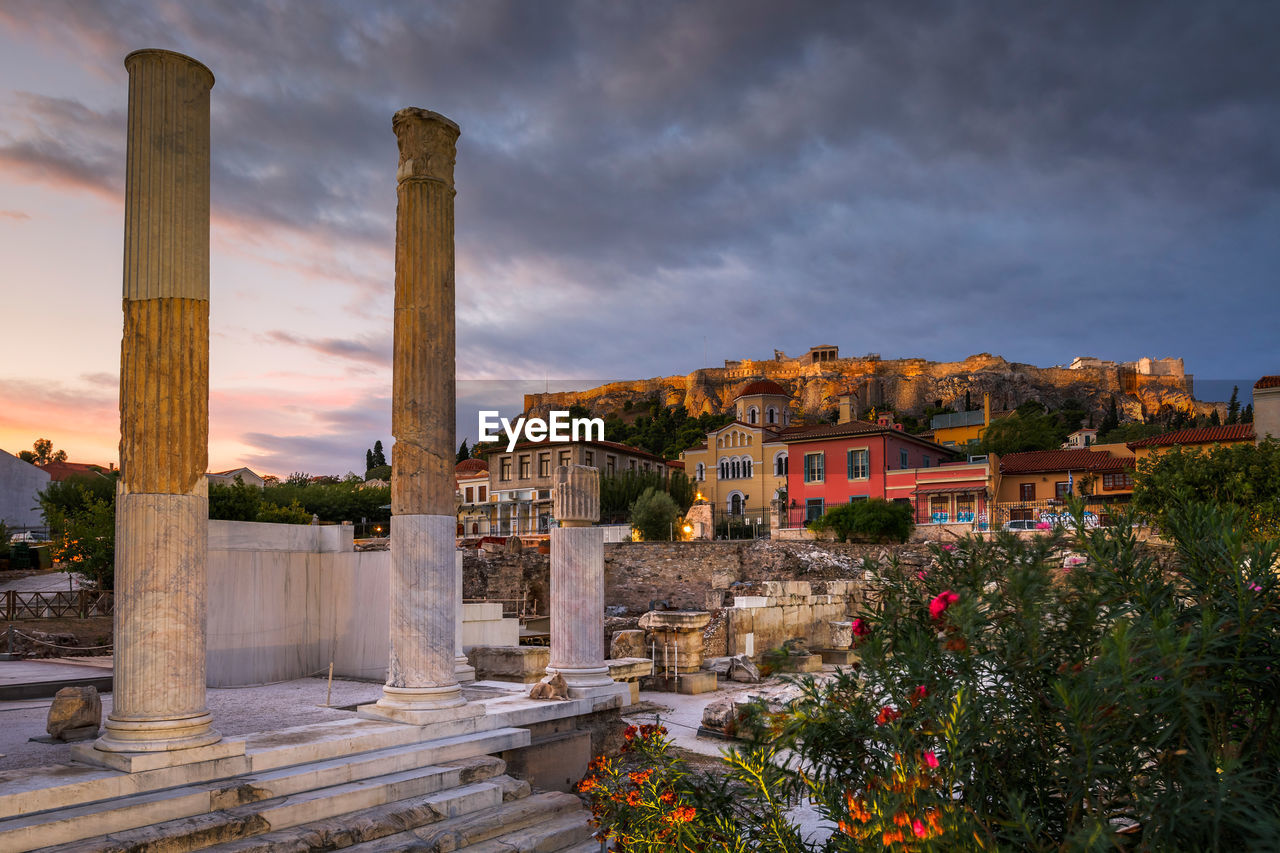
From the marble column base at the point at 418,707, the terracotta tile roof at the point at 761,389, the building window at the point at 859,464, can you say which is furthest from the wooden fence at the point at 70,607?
the terracotta tile roof at the point at 761,389

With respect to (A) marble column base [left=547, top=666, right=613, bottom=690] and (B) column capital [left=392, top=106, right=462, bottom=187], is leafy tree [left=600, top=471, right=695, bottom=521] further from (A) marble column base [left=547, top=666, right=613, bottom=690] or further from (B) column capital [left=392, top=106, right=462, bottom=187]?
(B) column capital [left=392, top=106, right=462, bottom=187]

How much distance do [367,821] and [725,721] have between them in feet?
22.4

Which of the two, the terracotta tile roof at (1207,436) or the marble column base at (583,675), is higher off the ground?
the terracotta tile roof at (1207,436)

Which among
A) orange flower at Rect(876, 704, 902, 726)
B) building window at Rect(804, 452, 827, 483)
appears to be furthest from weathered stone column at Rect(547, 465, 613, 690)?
building window at Rect(804, 452, 827, 483)

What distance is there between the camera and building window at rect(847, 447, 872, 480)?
44.5 meters

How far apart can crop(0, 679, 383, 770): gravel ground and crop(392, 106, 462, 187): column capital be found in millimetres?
5175

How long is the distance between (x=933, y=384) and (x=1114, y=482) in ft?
254

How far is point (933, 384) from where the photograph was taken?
117125 millimetres

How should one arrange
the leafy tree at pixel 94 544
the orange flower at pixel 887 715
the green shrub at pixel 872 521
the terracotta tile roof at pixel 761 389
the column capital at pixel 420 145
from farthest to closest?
the terracotta tile roof at pixel 761 389
the green shrub at pixel 872 521
the leafy tree at pixel 94 544
the column capital at pixel 420 145
the orange flower at pixel 887 715

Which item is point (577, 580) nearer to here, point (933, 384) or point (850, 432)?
point (850, 432)

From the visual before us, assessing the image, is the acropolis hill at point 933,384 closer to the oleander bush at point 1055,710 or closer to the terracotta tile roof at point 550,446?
the terracotta tile roof at point 550,446

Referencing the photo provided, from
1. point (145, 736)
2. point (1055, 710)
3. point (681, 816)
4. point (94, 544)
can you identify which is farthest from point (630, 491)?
point (1055, 710)

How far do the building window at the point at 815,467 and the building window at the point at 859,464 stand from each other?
4.97 feet

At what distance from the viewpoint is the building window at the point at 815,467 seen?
46312mm
